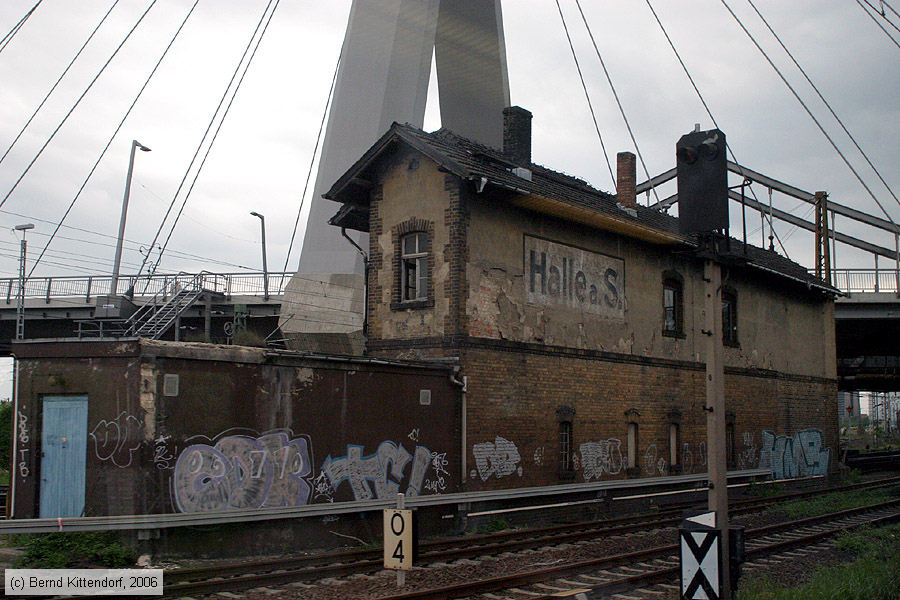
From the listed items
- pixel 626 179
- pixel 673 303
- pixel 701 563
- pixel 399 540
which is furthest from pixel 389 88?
pixel 701 563

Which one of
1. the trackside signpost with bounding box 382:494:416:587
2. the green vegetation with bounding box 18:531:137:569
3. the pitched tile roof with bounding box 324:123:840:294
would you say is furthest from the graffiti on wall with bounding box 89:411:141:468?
the pitched tile roof with bounding box 324:123:840:294

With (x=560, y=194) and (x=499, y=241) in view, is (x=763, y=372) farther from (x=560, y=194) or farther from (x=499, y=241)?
(x=499, y=241)

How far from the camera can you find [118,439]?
38.1 feet

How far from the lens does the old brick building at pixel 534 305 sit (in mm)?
16375

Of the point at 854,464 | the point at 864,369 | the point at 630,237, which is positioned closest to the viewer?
the point at 630,237

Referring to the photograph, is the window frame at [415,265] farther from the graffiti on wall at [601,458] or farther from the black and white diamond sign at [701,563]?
the black and white diamond sign at [701,563]

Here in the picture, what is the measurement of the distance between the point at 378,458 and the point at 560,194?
7833mm

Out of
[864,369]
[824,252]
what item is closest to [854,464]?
[824,252]

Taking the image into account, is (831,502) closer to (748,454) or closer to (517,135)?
(748,454)

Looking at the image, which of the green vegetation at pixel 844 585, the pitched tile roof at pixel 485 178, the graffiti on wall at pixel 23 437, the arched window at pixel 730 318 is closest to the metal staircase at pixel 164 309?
the pitched tile roof at pixel 485 178

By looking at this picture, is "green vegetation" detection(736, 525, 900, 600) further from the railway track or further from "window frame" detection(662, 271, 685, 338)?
"window frame" detection(662, 271, 685, 338)

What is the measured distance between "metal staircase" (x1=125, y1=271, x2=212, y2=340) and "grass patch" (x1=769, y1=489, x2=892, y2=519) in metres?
20.5

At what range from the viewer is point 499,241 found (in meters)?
17.1

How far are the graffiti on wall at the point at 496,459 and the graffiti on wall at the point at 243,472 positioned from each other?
4.05 meters
